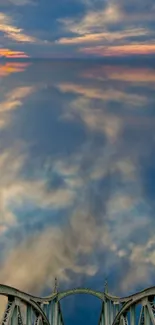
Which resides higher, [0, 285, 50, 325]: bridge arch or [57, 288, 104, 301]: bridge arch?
[0, 285, 50, 325]: bridge arch

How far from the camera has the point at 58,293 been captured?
82.2m

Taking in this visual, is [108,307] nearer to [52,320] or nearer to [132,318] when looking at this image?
[52,320]

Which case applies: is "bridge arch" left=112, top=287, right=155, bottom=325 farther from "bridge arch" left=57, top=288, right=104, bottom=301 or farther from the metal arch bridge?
"bridge arch" left=57, top=288, right=104, bottom=301

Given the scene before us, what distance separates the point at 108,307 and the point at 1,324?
3546 centimetres

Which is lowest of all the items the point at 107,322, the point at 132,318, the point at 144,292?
the point at 107,322

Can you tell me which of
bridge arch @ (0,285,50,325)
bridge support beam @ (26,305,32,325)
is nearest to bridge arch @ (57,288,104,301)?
bridge arch @ (0,285,50,325)

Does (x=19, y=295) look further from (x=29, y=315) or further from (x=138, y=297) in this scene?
(x=138, y=297)

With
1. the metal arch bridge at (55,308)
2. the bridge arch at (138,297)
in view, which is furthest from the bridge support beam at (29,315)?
the bridge arch at (138,297)

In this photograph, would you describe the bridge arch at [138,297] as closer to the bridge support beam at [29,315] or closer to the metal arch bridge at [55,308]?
the metal arch bridge at [55,308]

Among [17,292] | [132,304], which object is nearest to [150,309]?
[132,304]

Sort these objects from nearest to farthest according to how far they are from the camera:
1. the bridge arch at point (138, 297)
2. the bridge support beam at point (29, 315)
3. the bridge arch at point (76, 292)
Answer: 1. the bridge arch at point (138, 297)
2. the bridge support beam at point (29, 315)
3. the bridge arch at point (76, 292)

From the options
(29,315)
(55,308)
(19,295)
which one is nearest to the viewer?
(19,295)

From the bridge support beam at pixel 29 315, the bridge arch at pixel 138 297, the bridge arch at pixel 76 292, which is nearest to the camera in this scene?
the bridge arch at pixel 138 297

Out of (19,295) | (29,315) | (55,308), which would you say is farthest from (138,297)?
(55,308)
